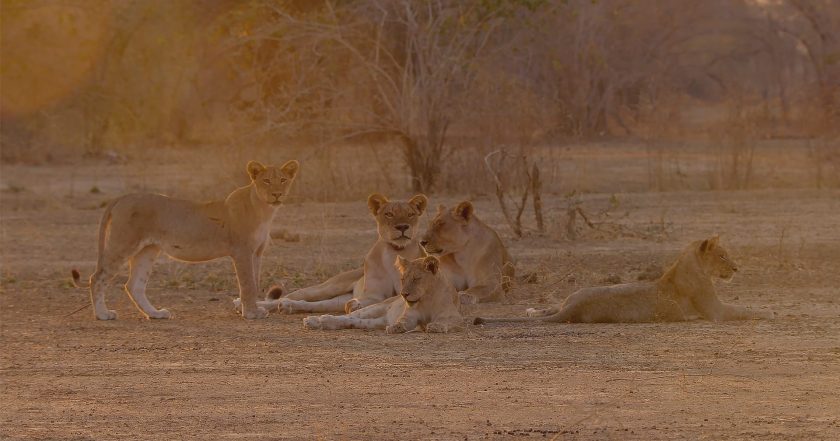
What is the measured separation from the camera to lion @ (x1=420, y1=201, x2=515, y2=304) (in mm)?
11633

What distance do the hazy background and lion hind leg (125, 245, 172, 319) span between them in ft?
24.9

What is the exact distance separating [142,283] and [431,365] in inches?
131

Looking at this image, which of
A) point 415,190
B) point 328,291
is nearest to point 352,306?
point 328,291

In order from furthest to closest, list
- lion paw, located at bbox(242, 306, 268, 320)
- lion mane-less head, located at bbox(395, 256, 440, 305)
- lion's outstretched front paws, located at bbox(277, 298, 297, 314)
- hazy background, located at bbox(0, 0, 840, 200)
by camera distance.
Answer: hazy background, located at bbox(0, 0, 840, 200), lion's outstretched front paws, located at bbox(277, 298, 297, 314), lion paw, located at bbox(242, 306, 268, 320), lion mane-less head, located at bbox(395, 256, 440, 305)

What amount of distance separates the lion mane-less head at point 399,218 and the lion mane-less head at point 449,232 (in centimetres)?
68

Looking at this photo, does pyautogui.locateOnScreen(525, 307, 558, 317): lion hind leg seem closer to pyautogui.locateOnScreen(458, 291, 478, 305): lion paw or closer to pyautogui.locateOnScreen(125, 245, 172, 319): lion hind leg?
pyautogui.locateOnScreen(458, 291, 478, 305): lion paw

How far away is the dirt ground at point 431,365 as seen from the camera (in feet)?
22.8

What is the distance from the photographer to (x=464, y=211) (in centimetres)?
1171

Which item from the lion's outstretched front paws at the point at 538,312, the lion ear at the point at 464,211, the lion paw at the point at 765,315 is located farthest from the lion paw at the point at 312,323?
the lion paw at the point at 765,315

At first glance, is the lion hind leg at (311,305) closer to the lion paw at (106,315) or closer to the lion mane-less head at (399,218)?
the lion mane-less head at (399,218)

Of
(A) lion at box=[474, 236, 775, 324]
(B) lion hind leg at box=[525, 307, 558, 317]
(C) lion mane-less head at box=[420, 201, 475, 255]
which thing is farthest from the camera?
(C) lion mane-less head at box=[420, 201, 475, 255]

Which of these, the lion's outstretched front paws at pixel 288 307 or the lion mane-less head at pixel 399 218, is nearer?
the lion mane-less head at pixel 399 218

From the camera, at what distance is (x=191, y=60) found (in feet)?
105

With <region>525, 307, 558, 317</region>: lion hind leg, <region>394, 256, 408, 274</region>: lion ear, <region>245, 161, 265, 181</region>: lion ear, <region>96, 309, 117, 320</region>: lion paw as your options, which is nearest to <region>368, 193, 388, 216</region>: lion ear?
<region>245, 161, 265, 181</region>: lion ear
